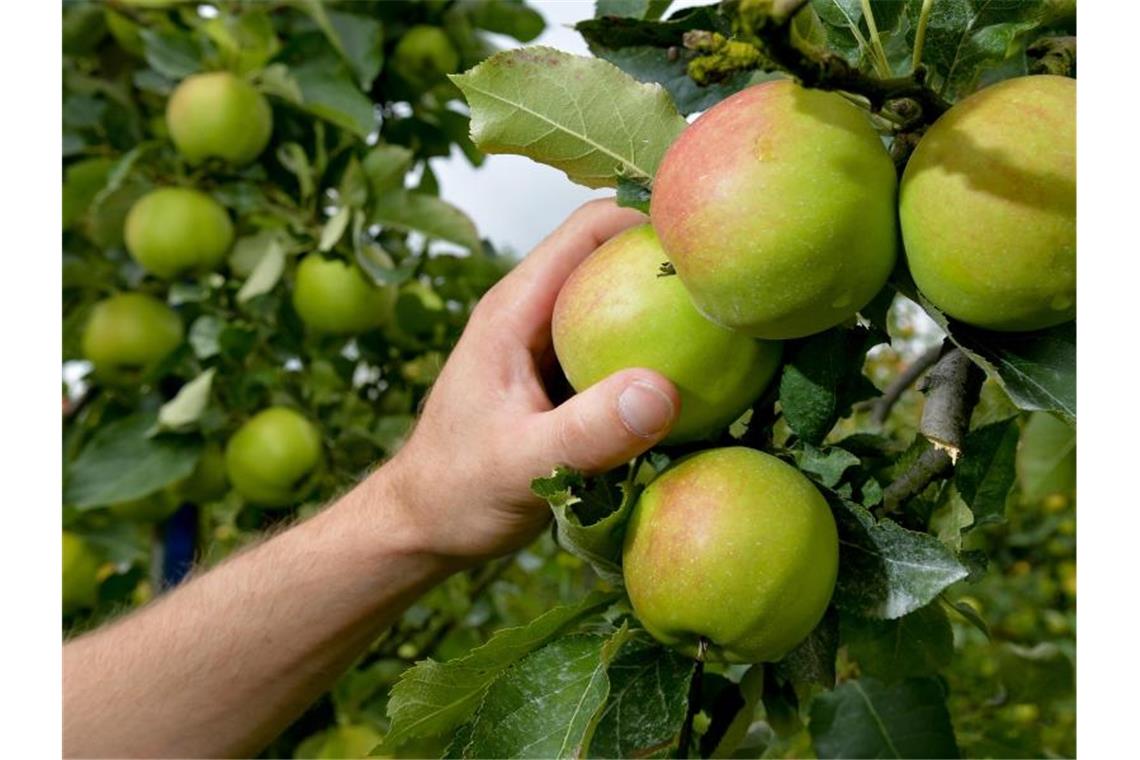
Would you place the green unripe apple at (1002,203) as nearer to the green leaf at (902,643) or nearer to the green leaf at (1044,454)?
the green leaf at (902,643)

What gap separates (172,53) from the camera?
5.15ft

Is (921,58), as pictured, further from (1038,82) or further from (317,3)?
(317,3)

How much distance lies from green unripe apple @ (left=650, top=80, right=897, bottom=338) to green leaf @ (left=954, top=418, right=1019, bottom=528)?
0.15 m

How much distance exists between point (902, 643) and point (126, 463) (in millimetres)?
1163

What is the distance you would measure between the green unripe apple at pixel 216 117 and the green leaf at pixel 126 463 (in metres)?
0.38

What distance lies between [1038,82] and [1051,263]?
0.08 metres

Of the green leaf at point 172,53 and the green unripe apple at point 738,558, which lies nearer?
the green unripe apple at point 738,558

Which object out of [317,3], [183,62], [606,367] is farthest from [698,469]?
[183,62]

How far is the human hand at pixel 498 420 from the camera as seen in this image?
769 millimetres

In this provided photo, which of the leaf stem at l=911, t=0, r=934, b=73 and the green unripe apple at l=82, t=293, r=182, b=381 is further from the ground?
the leaf stem at l=911, t=0, r=934, b=73

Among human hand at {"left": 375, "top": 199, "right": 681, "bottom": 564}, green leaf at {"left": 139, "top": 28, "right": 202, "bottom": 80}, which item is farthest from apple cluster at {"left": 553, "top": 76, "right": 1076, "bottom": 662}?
green leaf at {"left": 139, "top": 28, "right": 202, "bottom": 80}

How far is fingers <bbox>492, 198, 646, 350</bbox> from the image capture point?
0.80 meters

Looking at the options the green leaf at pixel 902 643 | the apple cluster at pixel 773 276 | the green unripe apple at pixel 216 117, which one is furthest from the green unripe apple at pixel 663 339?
the green unripe apple at pixel 216 117

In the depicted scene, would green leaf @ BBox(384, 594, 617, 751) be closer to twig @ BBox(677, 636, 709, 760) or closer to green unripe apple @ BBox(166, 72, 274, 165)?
twig @ BBox(677, 636, 709, 760)
